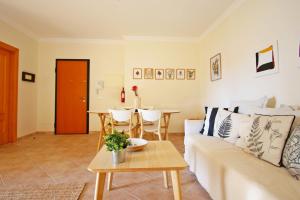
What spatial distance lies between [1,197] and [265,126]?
242cm

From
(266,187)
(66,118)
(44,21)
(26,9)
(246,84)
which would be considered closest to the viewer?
(266,187)

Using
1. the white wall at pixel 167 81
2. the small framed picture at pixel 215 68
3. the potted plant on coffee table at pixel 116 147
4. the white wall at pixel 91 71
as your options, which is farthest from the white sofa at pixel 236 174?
the white wall at pixel 91 71

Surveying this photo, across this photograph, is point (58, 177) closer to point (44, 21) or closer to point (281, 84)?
point (281, 84)

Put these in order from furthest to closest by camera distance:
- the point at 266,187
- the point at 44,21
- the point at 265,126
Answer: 1. the point at 44,21
2. the point at 265,126
3. the point at 266,187

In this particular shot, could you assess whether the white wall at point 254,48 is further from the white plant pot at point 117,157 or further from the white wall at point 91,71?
the white wall at point 91,71

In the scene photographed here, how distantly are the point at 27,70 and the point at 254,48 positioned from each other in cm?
476

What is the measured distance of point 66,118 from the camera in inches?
180

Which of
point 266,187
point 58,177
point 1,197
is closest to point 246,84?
point 266,187

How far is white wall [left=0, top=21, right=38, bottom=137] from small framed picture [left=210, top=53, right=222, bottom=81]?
4.31 metres

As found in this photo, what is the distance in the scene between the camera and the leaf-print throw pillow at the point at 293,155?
3.42 feet

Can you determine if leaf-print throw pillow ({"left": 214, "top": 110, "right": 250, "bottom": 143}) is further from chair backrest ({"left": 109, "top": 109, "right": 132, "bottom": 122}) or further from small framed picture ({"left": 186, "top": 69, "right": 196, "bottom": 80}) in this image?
small framed picture ({"left": 186, "top": 69, "right": 196, "bottom": 80})

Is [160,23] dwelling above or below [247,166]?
above

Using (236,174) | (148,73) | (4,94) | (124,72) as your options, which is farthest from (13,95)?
(236,174)

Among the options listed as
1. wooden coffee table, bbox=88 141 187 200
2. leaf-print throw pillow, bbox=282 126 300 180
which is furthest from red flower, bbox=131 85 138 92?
leaf-print throw pillow, bbox=282 126 300 180
